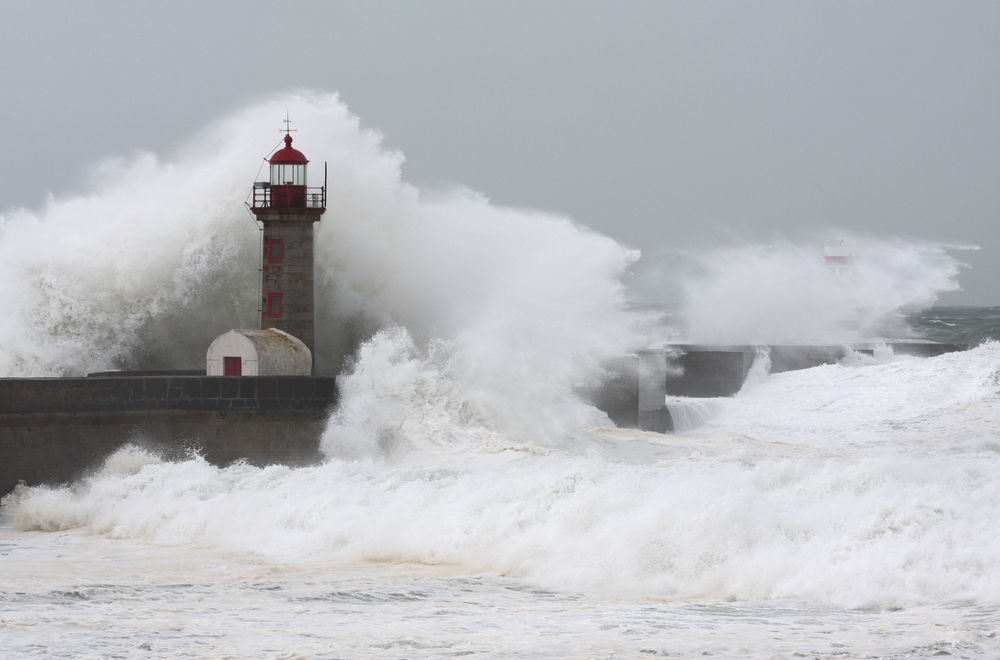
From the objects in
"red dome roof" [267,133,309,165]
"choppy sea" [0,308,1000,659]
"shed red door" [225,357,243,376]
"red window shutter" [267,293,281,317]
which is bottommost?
"choppy sea" [0,308,1000,659]

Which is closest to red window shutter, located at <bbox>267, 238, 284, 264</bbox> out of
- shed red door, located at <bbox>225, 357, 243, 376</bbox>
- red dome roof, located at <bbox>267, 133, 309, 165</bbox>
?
red dome roof, located at <bbox>267, 133, 309, 165</bbox>

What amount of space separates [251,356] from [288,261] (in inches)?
70.0

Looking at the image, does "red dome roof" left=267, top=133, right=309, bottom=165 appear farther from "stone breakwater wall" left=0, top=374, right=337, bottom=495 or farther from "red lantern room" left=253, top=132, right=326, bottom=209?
"stone breakwater wall" left=0, top=374, right=337, bottom=495

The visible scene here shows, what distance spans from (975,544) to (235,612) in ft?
13.7

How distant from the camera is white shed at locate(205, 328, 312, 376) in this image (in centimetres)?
1162

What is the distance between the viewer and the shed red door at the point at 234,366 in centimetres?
1166

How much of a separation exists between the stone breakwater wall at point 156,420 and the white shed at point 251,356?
85cm

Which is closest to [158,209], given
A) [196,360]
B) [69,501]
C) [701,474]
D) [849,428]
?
[196,360]

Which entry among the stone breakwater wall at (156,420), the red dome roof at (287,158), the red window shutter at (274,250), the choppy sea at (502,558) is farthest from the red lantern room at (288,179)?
the choppy sea at (502,558)

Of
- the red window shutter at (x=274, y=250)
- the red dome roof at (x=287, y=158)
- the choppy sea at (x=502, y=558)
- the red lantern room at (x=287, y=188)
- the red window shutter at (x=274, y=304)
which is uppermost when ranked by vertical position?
the red dome roof at (x=287, y=158)

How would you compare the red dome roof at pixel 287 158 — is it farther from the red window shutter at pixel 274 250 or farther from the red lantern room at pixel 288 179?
the red window shutter at pixel 274 250

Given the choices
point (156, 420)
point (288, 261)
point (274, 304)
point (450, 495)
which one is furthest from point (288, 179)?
point (450, 495)

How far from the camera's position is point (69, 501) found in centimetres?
951

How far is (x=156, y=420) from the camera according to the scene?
10.5 metres
